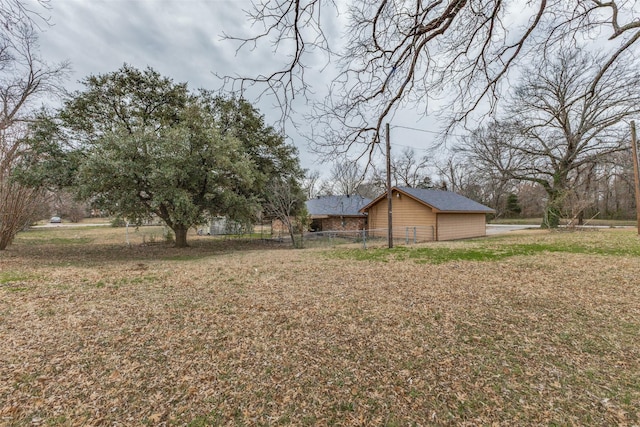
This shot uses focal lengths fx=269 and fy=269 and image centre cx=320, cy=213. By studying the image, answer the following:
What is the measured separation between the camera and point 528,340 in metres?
3.07

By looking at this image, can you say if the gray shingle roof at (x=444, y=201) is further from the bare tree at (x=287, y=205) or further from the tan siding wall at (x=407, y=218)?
the bare tree at (x=287, y=205)

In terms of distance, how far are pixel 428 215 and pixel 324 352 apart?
44.5 feet

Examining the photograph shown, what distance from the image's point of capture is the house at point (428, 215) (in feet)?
48.8

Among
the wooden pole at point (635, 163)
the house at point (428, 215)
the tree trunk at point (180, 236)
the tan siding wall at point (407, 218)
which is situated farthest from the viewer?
the tan siding wall at point (407, 218)

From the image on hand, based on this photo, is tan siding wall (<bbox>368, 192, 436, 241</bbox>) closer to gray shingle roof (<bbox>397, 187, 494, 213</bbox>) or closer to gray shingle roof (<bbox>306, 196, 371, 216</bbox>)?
gray shingle roof (<bbox>397, 187, 494, 213</bbox>)

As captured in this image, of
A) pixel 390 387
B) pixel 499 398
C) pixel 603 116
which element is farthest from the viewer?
pixel 603 116

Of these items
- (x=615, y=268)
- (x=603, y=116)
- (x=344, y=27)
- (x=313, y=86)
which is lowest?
(x=615, y=268)

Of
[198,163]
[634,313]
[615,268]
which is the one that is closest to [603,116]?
[615,268]

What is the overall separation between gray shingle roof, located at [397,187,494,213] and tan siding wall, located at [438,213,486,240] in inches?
17.7

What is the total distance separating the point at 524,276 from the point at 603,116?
53.1ft

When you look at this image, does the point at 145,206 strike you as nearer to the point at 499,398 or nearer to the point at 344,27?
the point at 344,27

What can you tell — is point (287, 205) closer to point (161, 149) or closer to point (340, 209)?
point (340, 209)

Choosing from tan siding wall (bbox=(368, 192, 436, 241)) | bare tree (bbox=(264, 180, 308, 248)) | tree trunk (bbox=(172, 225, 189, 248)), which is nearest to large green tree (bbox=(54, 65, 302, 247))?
tree trunk (bbox=(172, 225, 189, 248))

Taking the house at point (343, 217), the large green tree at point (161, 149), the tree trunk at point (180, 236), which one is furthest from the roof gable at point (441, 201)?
the tree trunk at point (180, 236)
